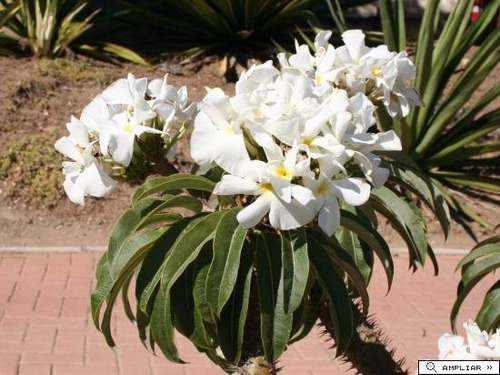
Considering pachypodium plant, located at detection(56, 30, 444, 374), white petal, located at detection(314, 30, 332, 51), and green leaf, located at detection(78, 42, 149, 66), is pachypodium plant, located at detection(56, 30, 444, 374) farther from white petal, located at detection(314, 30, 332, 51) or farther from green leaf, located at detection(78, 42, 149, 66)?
green leaf, located at detection(78, 42, 149, 66)

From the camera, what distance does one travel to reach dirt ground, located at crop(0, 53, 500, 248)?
7430mm

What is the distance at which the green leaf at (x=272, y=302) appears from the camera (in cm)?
246

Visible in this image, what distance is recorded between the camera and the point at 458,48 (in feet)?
27.0

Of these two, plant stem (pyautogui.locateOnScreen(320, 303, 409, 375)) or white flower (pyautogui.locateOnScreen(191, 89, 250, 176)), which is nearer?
white flower (pyautogui.locateOnScreen(191, 89, 250, 176))

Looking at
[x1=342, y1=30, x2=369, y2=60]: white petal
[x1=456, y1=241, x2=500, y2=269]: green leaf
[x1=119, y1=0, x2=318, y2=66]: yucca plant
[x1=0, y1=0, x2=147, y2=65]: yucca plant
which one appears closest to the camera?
[x1=342, y1=30, x2=369, y2=60]: white petal

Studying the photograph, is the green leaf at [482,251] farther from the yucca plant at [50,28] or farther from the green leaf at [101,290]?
the yucca plant at [50,28]

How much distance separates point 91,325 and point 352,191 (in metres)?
3.71

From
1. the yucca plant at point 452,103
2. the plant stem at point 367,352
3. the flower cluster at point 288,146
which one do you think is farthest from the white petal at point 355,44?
the yucca plant at point 452,103

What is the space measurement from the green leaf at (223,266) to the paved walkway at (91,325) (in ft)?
8.01

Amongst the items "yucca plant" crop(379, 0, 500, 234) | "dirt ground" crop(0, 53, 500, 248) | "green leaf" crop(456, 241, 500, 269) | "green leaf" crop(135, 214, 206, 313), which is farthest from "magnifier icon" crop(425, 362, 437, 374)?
"yucca plant" crop(379, 0, 500, 234)

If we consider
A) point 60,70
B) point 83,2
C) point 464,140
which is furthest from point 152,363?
point 83,2

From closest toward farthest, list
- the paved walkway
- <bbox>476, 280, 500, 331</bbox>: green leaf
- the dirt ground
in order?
<bbox>476, 280, 500, 331</bbox>: green leaf, the paved walkway, the dirt ground

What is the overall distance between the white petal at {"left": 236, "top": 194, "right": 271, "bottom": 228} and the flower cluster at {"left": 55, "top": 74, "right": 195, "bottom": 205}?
0.34 meters

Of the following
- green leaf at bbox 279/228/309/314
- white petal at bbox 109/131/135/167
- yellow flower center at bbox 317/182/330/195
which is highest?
white petal at bbox 109/131/135/167
